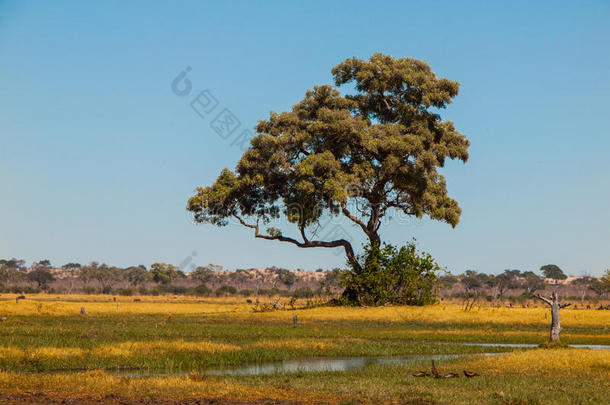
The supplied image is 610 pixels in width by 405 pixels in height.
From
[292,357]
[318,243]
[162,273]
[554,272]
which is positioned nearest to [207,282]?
[162,273]

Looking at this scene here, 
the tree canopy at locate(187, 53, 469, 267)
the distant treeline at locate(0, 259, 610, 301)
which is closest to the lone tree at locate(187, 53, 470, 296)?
the tree canopy at locate(187, 53, 469, 267)

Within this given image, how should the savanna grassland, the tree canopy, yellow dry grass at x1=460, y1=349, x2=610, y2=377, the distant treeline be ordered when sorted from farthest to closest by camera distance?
the distant treeline, the tree canopy, yellow dry grass at x1=460, y1=349, x2=610, y2=377, the savanna grassland

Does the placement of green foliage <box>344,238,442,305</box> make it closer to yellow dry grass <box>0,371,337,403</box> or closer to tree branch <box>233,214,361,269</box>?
tree branch <box>233,214,361,269</box>

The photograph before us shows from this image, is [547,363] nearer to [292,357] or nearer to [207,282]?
[292,357]

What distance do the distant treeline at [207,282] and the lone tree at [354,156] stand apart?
71.4 metres

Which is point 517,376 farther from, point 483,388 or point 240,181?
point 240,181

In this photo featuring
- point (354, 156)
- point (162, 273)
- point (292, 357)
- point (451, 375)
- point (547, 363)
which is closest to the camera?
point (451, 375)

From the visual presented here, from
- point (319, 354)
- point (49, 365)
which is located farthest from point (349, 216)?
point (49, 365)

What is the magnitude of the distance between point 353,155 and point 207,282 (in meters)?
124

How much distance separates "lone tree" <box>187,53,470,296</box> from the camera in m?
54.0

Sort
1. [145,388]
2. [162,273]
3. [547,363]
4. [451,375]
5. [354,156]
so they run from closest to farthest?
[145,388] < [451,375] < [547,363] < [354,156] < [162,273]

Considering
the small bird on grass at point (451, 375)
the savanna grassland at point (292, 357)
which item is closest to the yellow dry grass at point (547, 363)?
the savanna grassland at point (292, 357)

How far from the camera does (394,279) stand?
5828 centimetres

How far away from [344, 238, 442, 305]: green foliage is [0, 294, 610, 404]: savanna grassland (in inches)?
251
